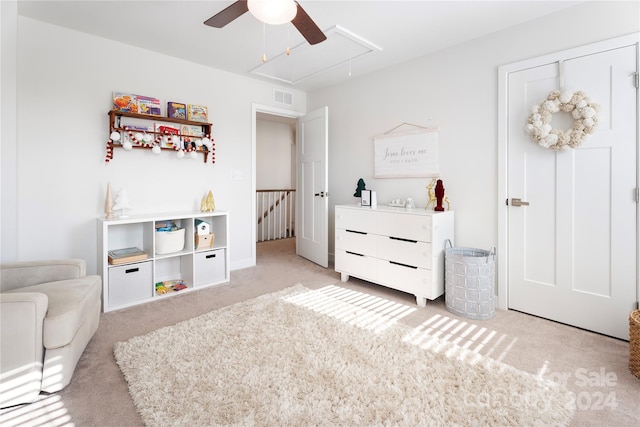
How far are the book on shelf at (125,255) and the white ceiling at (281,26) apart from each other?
201cm

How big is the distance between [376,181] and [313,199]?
3.11ft

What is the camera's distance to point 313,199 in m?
4.25

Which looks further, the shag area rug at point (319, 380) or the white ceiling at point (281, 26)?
the white ceiling at point (281, 26)

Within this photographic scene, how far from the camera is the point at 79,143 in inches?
112

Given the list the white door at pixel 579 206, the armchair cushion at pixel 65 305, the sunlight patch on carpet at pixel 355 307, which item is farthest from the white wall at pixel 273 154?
the white door at pixel 579 206

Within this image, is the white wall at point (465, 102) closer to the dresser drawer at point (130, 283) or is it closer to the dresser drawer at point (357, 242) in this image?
the dresser drawer at point (357, 242)

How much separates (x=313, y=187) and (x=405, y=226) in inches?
66.9

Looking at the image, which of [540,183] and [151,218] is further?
[151,218]

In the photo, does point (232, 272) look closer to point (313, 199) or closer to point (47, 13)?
point (313, 199)

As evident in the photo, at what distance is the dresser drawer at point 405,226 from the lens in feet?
8.92

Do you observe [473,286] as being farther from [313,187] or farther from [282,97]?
[282,97]

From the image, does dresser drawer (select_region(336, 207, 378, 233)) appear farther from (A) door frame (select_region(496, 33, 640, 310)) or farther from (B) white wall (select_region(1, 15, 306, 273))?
(B) white wall (select_region(1, 15, 306, 273))

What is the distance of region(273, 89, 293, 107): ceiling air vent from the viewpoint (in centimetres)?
425

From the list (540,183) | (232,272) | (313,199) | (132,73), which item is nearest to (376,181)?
(313,199)
